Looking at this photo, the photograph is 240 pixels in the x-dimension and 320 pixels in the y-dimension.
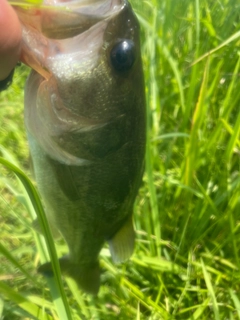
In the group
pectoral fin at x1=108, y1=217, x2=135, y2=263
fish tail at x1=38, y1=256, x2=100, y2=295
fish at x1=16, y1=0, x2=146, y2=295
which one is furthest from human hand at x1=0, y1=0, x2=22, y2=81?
fish tail at x1=38, y1=256, x2=100, y2=295

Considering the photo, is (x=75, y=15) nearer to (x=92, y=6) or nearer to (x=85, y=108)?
(x=92, y=6)

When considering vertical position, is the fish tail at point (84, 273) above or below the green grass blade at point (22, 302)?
below

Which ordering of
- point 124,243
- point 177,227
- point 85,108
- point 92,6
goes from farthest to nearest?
point 177,227, point 124,243, point 85,108, point 92,6

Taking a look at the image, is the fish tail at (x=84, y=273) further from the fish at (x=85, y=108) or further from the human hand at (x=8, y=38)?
the human hand at (x=8, y=38)

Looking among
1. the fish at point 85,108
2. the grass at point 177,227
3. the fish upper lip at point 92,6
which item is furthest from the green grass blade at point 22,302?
the fish upper lip at point 92,6

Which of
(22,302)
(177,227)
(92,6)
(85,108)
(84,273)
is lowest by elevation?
(177,227)

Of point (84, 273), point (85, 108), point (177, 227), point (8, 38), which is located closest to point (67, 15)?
point (8, 38)
